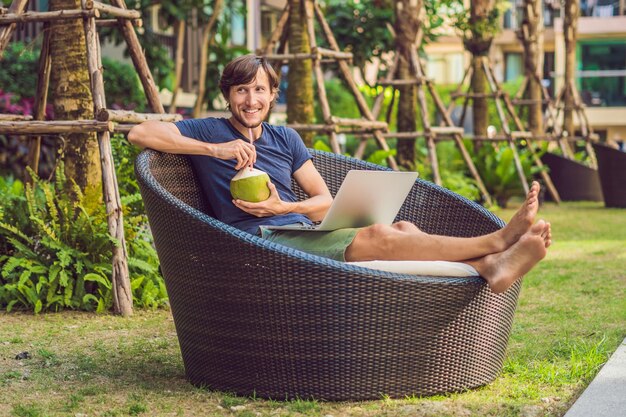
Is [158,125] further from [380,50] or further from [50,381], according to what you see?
[380,50]

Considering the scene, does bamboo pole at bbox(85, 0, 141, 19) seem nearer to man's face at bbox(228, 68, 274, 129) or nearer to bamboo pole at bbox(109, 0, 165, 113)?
bamboo pole at bbox(109, 0, 165, 113)

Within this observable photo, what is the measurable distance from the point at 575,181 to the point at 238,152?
16989mm

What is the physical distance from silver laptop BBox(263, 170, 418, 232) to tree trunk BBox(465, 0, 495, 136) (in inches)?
578

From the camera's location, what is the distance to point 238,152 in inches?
223

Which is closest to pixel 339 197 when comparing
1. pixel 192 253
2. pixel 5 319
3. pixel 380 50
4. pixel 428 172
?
pixel 192 253

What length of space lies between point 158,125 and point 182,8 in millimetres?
10046

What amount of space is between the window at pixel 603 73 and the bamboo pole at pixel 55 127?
40.0 meters

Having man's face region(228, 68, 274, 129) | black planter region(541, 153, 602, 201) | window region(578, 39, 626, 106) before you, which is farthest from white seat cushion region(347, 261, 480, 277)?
window region(578, 39, 626, 106)

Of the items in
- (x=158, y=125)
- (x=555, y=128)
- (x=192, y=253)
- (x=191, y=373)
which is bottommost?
(x=555, y=128)

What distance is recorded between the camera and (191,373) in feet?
17.8

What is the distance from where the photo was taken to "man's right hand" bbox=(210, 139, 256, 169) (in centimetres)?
565

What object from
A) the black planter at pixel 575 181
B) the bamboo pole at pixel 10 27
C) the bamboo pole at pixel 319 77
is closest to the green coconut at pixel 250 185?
the bamboo pole at pixel 10 27

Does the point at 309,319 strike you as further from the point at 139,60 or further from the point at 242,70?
the point at 139,60

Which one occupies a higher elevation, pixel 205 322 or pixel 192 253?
A: pixel 192 253
